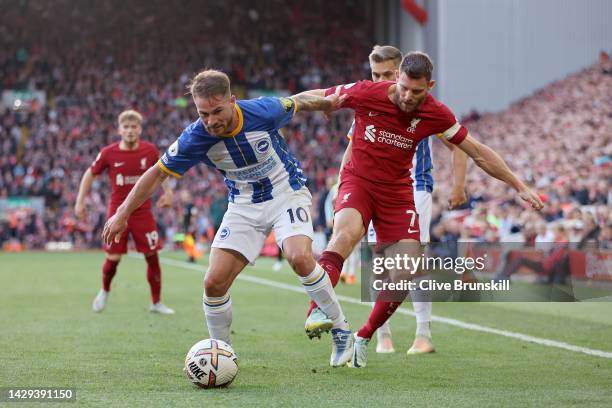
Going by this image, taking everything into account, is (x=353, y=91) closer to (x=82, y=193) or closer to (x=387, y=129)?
(x=387, y=129)

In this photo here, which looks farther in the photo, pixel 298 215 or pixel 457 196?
pixel 457 196

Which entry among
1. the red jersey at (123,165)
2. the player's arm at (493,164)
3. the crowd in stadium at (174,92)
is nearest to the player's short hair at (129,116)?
the red jersey at (123,165)

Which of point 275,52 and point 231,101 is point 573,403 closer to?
point 231,101

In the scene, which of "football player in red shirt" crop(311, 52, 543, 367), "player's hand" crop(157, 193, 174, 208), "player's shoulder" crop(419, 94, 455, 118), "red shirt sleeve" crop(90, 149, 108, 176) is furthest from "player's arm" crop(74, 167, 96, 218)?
"player's shoulder" crop(419, 94, 455, 118)

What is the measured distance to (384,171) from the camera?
7320mm

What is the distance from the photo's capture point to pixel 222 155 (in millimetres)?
6484

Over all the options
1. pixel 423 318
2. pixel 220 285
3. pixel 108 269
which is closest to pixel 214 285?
pixel 220 285

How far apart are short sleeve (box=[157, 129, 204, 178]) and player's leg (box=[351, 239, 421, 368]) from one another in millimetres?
1888

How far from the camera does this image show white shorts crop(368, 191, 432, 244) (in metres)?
8.29

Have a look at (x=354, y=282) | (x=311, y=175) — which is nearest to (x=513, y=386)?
(x=354, y=282)

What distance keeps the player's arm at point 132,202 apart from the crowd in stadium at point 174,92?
57.0 feet

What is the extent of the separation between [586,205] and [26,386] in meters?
14.7

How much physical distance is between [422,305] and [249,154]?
8.47 feet

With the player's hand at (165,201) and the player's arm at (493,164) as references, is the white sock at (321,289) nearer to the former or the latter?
the player's arm at (493,164)
